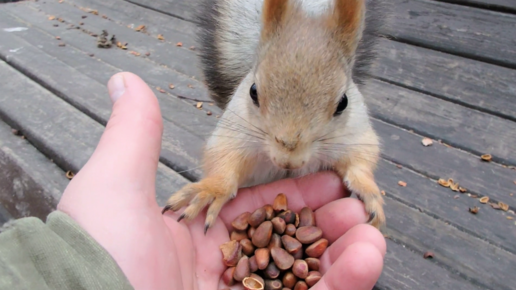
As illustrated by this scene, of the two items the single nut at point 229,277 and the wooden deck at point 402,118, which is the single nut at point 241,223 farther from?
the wooden deck at point 402,118

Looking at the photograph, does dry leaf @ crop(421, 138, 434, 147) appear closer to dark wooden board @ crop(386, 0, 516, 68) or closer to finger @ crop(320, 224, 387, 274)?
dark wooden board @ crop(386, 0, 516, 68)

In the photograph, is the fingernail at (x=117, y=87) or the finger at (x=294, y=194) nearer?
the fingernail at (x=117, y=87)

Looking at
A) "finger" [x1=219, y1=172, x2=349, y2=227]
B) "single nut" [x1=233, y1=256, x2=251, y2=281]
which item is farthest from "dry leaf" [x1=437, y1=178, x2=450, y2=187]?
"single nut" [x1=233, y1=256, x2=251, y2=281]

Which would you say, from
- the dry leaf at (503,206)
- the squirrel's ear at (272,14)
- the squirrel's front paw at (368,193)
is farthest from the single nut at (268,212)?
the dry leaf at (503,206)

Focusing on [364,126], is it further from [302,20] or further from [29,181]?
[29,181]

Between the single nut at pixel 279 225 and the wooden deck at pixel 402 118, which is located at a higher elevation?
the single nut at pixel 279 225

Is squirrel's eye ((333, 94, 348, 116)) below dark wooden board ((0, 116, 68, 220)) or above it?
above
